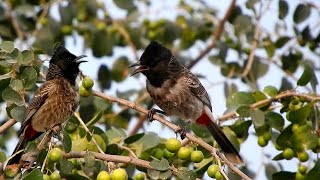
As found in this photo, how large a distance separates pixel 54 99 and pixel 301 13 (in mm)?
1801

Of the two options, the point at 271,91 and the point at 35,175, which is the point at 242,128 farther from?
the point at 35,175

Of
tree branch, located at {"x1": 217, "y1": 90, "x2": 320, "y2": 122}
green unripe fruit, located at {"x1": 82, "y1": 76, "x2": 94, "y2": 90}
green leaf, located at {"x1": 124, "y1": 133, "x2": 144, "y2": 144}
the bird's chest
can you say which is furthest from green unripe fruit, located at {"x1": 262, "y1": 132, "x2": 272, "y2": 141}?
green unripe fruit, located at {"x1": 82, "y1": 76, "x2": 94, "y2": 90}

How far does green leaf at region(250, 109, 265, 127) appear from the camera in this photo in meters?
3.81

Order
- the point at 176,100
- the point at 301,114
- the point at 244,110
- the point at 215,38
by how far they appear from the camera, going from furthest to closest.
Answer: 1. the point at 215,38
2. the point at 176,100
3. the point at 244,110
4. the point at 301,114

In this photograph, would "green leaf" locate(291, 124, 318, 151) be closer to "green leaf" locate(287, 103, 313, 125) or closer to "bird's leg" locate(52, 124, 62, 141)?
"green leaf" locate(287, 103, 313, 125)

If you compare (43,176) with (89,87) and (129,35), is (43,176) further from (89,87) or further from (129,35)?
(129,35)

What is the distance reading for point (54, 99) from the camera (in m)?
4.29

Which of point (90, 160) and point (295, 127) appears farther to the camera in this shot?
point (295, 127)

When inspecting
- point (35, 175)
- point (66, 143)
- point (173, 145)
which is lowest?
point (35, 175)

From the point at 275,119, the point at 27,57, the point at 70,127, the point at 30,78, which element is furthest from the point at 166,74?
the point at 30,78

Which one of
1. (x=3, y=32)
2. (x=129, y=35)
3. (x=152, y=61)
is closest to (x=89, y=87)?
(x=152, y=61)

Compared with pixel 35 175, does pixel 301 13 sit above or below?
above

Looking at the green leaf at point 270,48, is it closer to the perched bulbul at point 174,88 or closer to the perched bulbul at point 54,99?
the perched bulbul at point 174,88

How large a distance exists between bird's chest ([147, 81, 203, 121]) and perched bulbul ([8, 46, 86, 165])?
1.84 ft
